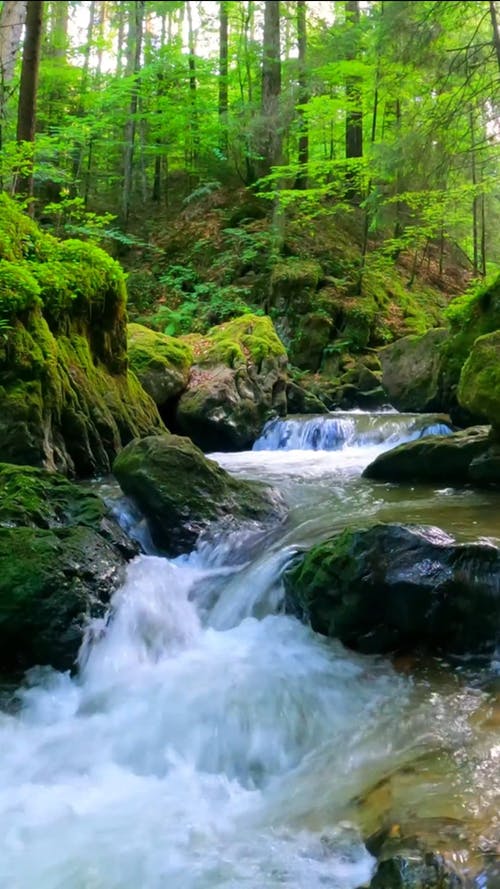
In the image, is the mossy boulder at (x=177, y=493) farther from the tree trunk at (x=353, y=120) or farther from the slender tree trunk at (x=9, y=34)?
the tree trunk at (x=353, y=120)

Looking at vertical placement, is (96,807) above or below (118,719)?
below

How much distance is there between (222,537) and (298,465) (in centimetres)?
396

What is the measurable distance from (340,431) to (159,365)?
3301mm

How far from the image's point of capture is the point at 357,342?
Answer: 16.3 m

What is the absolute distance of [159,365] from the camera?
11109mm

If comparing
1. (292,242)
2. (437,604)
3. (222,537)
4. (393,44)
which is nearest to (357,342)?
(292,242)

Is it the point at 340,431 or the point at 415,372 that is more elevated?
the point at 415,372

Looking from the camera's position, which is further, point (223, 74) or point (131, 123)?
point (223, 74)

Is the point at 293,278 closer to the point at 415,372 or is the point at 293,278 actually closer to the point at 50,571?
the point at 415,372

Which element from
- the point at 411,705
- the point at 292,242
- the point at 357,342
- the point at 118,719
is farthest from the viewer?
the point at 292,242

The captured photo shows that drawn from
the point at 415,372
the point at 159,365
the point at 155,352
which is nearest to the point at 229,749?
the point at 159,365

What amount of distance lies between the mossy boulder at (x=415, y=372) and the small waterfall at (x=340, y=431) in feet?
2.45

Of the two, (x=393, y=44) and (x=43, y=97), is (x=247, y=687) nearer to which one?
(x=393, y=44)

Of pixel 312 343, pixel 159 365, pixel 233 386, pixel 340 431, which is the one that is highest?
pixel 312 343
